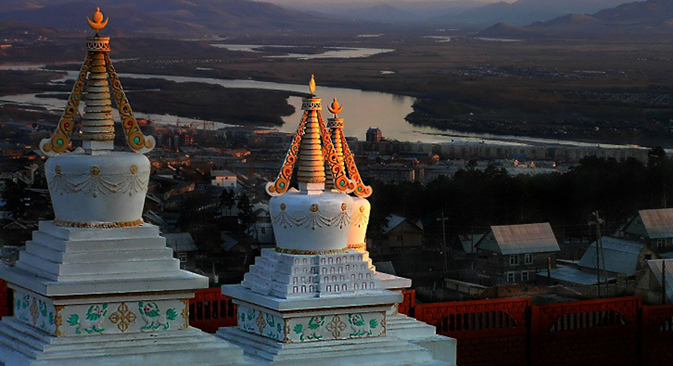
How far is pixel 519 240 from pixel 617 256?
2537mm

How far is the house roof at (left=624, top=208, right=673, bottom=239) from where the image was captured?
42344mm

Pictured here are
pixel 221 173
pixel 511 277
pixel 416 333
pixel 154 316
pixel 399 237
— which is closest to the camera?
pixel 154 316

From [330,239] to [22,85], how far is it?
3625 cm

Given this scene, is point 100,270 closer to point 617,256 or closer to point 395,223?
point 617,256

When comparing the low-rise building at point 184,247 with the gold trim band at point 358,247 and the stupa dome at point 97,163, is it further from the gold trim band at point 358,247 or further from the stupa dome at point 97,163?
the stupa dome at point 97,163

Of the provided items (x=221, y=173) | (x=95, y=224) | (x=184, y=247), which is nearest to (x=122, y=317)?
(x=95, y=224)

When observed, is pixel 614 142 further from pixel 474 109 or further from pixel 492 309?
pixel 492 309

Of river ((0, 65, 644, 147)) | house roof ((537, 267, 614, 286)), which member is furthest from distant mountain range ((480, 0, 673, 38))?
house roof ((537, 267, 614, 286))

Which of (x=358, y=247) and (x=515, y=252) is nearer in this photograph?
(x=358, y=247)

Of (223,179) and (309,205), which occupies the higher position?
(309,205)

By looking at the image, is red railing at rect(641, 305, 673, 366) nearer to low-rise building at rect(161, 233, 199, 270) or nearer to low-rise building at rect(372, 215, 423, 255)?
low-rise building at rect(161, 233, 199, 270)

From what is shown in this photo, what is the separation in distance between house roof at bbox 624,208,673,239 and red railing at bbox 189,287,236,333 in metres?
19.2

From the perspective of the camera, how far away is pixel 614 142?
204 ft

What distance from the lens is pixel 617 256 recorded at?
39.0 metres
